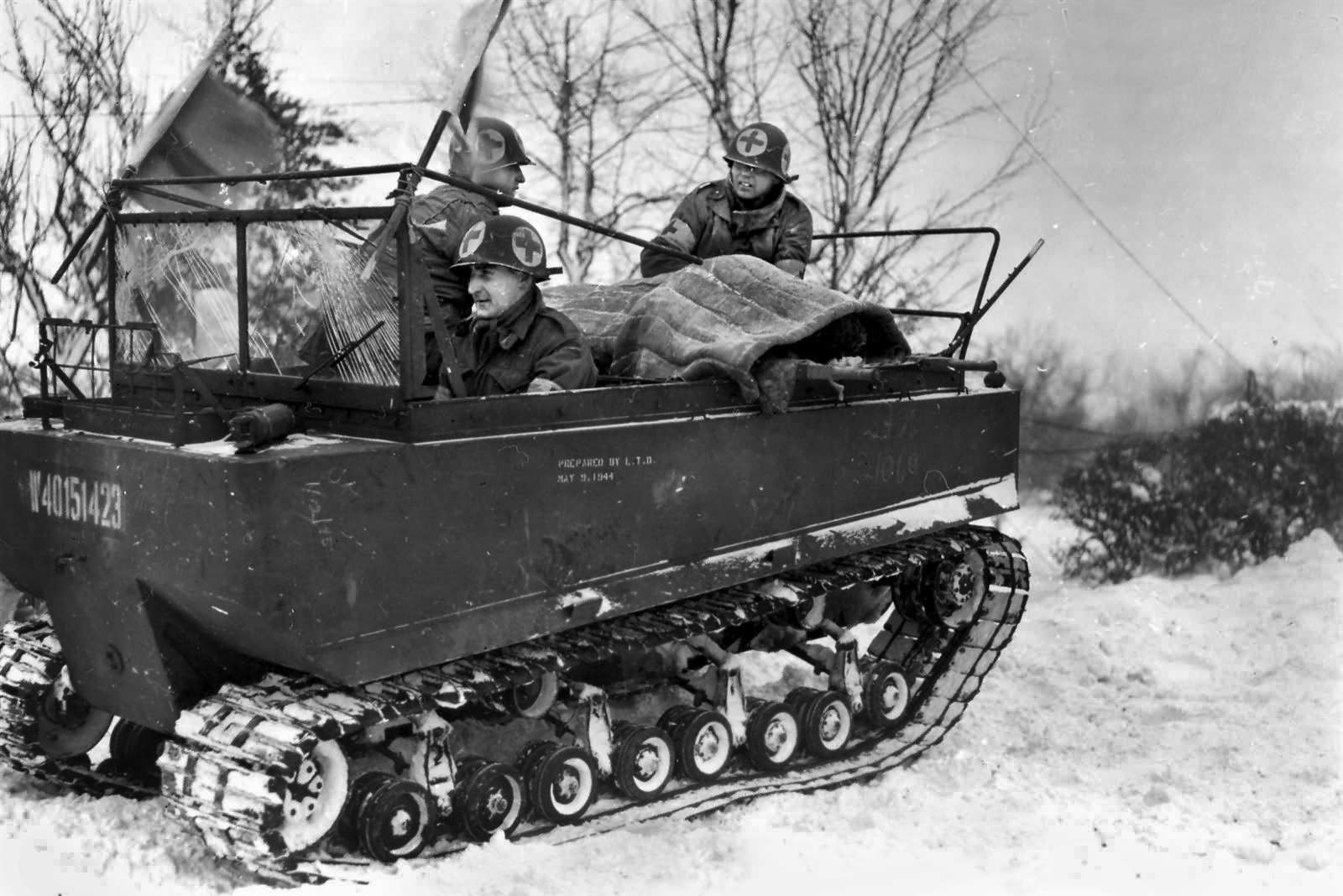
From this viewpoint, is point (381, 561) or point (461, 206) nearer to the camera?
point (381, 561)

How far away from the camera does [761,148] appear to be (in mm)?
7164

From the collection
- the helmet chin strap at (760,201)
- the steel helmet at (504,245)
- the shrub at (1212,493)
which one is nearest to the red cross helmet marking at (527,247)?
the steel helmet at (504,245)

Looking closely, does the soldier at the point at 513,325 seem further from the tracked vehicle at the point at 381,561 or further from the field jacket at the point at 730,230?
the field jacket at the point at 730,230

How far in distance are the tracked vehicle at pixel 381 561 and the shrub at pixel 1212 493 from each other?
4380mm

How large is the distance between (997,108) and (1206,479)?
294 centimetres

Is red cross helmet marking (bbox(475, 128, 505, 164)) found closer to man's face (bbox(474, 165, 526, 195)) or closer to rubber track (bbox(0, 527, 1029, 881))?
man's face (bbox(474, 165, 526, 195))

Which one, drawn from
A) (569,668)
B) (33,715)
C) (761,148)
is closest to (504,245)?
(569,668)

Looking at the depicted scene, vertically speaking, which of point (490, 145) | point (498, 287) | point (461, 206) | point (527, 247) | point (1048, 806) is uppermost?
point (490, 145)

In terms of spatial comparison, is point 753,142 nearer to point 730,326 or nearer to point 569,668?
point 730,326

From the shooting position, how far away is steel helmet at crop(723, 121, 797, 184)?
7148mm

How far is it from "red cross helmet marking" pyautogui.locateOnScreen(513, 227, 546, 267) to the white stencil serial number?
157 centimetres

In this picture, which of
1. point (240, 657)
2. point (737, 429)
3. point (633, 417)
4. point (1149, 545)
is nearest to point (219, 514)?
point (240, 657)

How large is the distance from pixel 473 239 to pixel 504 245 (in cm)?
13

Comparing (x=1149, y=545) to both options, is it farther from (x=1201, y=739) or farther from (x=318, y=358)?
(x=318, y=358)
